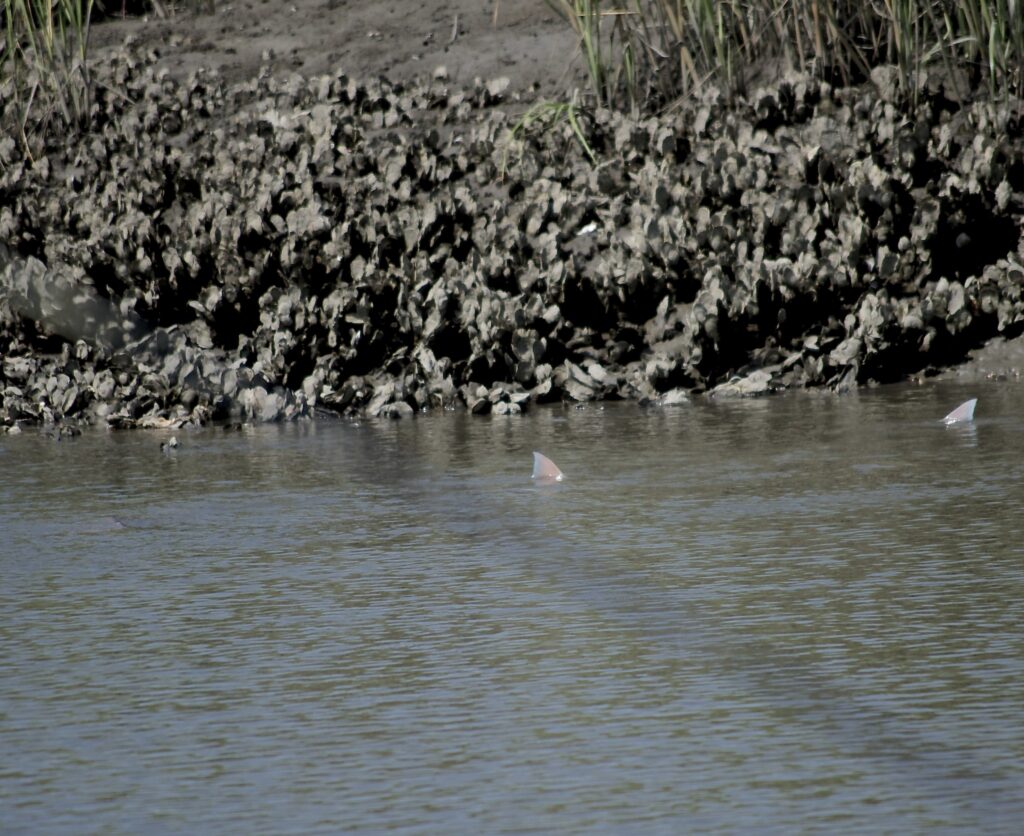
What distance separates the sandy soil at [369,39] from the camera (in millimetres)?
13594

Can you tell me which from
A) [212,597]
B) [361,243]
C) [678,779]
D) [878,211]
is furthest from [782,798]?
[361,243]

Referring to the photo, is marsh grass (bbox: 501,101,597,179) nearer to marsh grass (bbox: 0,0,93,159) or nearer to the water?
marsh grass (bbox: 0,0,93,159)

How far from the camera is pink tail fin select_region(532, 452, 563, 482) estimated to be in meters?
6.97

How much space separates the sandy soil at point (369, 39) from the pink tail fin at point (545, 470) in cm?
622

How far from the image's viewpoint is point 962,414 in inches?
313

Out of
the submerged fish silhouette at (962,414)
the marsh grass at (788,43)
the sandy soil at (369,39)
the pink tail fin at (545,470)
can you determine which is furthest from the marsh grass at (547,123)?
the pink tail fin at (545,470)

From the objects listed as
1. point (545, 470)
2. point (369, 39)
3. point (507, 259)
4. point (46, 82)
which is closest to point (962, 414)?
point (545, 470)

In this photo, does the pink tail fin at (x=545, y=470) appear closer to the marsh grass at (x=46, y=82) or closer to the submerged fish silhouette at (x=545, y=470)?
the submerged fish silhouette at (x=545, y=470)

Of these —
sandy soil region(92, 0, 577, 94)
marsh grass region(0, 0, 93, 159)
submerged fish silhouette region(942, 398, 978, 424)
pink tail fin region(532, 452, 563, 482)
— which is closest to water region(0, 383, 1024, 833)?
pink tail fin region(532, 452, 563, 482)

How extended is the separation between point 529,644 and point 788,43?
820 cm

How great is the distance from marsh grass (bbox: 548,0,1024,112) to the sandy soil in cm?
71

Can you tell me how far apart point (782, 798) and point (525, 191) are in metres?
8.53

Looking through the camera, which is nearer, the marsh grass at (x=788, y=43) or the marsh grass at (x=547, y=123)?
the marsh grass at (x=788, y=43)

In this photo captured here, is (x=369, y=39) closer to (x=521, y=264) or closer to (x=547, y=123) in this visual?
(x=547, y=123)
